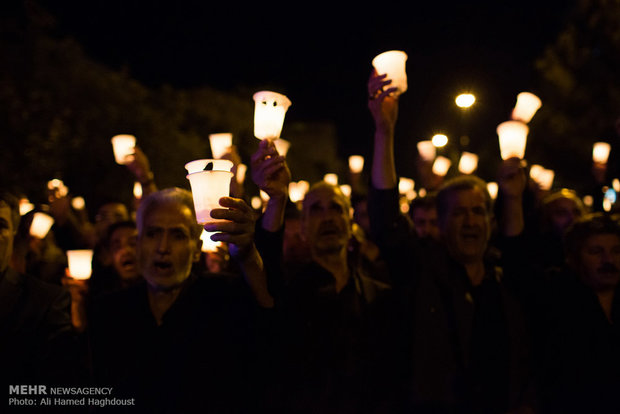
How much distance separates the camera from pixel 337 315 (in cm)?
387

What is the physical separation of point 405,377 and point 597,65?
2516cm

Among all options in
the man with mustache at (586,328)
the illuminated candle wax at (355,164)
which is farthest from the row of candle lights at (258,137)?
the illuminated candle wax at (355,164)

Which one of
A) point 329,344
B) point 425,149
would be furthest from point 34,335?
point 425,149

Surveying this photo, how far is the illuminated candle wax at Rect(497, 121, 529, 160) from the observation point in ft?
16.1

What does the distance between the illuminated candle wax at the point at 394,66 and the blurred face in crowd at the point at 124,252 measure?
2.36 meters

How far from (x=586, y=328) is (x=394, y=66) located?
1896 millimetres

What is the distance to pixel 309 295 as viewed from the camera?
12.9ft

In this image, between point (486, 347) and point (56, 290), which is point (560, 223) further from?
point (56, 290)

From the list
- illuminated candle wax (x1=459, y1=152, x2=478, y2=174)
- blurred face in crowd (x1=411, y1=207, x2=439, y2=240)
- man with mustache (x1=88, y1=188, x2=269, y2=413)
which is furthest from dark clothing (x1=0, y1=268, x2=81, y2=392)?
illuminated candle wax (x1=459, y1=152, x2=478, y2=174)

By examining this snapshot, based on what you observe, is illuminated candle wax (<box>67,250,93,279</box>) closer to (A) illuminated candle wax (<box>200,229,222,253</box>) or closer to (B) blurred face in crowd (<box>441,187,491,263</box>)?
(A) illuminated candle wax (<box>200,229,222,253</box>)

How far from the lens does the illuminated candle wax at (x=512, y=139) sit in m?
4.91

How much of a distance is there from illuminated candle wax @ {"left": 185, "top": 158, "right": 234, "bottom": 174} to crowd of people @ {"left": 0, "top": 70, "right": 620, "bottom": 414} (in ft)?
0.70

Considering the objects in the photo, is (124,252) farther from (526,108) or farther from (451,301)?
(526,108)

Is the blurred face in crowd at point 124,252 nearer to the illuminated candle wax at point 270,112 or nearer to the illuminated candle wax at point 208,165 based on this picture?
the illuminated candle wax at point 270,112
